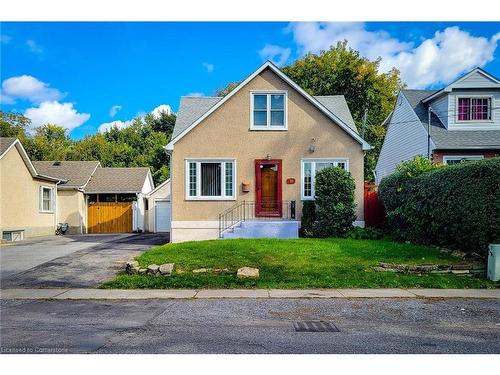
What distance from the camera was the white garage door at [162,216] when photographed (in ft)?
90.5

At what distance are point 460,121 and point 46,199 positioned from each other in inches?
903

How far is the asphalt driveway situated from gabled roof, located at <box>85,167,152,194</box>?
10.7 m

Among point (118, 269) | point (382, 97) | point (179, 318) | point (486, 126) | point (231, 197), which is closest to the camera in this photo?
point (179, 318)

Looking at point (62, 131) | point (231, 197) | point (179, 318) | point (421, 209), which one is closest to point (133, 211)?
point (231, 197)

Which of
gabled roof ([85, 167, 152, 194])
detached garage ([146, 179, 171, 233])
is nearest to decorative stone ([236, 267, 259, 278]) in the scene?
detached garage ([146, 179, 171, 233])

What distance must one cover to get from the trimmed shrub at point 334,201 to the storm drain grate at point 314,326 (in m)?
8.97

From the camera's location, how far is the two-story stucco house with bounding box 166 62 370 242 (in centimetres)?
1678

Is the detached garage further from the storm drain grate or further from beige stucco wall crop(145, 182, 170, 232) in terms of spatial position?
the storm drain grate

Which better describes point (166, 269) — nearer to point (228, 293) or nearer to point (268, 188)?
point (228, 293)

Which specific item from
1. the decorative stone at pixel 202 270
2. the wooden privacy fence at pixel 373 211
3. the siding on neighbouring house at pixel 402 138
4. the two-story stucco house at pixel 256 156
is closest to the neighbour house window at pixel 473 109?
the siding on neighbouring house at pixel 402 138

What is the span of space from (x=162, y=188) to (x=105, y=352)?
23260 millimetres

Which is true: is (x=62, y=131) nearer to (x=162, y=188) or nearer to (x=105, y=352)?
(x=162, y=188)

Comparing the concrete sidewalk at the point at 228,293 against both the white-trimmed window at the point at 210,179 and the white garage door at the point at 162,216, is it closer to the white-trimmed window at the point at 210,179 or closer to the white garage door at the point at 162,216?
the white-trimmed window at the point at 210,179

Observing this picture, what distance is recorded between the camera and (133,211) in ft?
90.7
